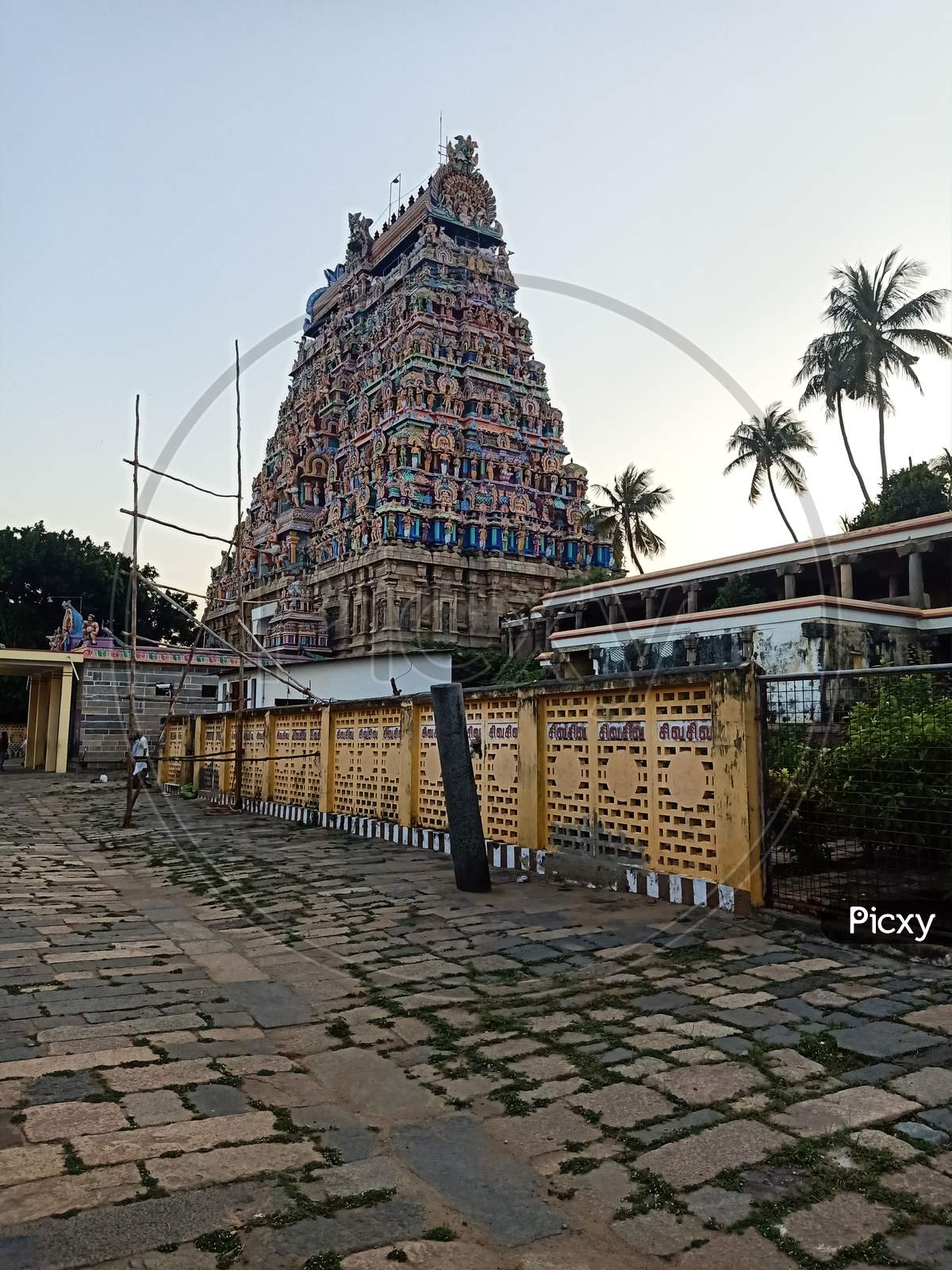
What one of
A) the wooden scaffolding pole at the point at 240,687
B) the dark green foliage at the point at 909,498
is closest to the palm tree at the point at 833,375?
the dark green foliage at the point at 909,498

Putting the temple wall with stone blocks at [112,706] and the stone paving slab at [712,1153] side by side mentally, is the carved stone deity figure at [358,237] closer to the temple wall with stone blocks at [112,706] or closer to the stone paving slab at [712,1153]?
the temple wall with stone blocks at [112,706]

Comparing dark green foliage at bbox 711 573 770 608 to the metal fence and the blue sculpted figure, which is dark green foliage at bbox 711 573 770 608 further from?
the blue sculpted figure

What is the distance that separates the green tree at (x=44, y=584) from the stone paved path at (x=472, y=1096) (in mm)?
38456

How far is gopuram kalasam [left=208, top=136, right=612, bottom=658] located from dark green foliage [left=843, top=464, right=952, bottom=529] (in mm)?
12569

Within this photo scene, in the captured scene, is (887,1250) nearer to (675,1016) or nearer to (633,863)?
(675,1016)

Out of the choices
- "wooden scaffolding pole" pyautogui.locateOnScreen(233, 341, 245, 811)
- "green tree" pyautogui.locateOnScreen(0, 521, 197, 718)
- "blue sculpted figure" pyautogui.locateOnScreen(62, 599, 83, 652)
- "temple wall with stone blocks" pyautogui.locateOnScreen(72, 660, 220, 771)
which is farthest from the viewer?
"green tree" pyautogui.locateOnScreen(0, 521, 197, 718)

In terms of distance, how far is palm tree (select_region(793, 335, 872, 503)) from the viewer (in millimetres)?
28766

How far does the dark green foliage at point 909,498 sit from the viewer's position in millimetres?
25250

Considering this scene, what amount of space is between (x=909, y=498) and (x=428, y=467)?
16.4m

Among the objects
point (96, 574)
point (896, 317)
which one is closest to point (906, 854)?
point (896, 317)

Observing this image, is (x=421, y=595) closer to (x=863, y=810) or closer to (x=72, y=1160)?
(x=863, y=810)

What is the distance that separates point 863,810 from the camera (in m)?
6.04

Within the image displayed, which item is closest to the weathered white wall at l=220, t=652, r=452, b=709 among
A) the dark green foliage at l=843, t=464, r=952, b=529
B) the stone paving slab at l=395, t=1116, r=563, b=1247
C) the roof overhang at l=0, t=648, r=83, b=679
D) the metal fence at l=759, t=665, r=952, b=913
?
the roof overhang at l=0, t=648, r=83, b=679

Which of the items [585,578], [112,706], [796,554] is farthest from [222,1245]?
[585,578]
